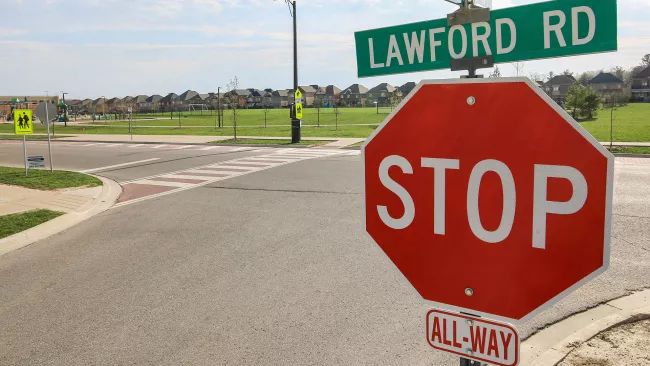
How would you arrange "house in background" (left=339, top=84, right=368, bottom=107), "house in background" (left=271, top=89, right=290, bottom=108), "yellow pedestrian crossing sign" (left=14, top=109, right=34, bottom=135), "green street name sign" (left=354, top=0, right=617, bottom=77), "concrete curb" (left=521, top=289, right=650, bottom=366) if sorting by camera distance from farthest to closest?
"house in background" (left=271, top=89, right=290, bottom=108), "house in background" (left=339, top=84, right=368, bottom=107), "yellow pedestrian crossing sign" (left=14, top=109, right=34, bottom=135), "concrete curb" (left=521, top=289, right=650, bottom=366), "green street name sign" (left=354, top=0, right=617, bottom=77)

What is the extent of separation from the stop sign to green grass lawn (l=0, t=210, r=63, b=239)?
8.24 m

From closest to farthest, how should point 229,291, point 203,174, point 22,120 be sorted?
point 229,291, point 22,120, point 203,174

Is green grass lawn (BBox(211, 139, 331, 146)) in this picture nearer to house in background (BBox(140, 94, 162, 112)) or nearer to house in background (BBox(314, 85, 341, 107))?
house in background (BBox(314, 85, 341, 107))

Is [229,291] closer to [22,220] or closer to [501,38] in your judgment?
[501,38]

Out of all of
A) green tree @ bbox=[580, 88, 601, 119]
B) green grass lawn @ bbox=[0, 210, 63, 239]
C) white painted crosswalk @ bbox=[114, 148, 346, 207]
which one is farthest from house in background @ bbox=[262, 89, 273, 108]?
green grass lawn @ bbox=[0, 210, 63, 239]

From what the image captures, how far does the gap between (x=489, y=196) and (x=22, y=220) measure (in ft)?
31.2

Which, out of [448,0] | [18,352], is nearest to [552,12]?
[448,0]

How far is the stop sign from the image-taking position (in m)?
1.36

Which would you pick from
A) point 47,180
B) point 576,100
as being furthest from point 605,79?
point 47,180

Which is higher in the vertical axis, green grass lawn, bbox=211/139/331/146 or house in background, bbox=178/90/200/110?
house in background, bbox=178/90/200/110

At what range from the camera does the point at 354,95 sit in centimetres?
13700

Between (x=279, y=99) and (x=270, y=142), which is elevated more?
(x=279, y=99)

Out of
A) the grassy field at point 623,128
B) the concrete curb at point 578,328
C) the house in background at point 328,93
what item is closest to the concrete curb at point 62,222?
the concrete curb at point 578,328

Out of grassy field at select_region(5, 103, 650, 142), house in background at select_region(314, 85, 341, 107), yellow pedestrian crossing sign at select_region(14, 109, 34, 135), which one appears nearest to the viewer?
yellow pedestrian crossing sign at select_region(14, 109, 34, 135)
